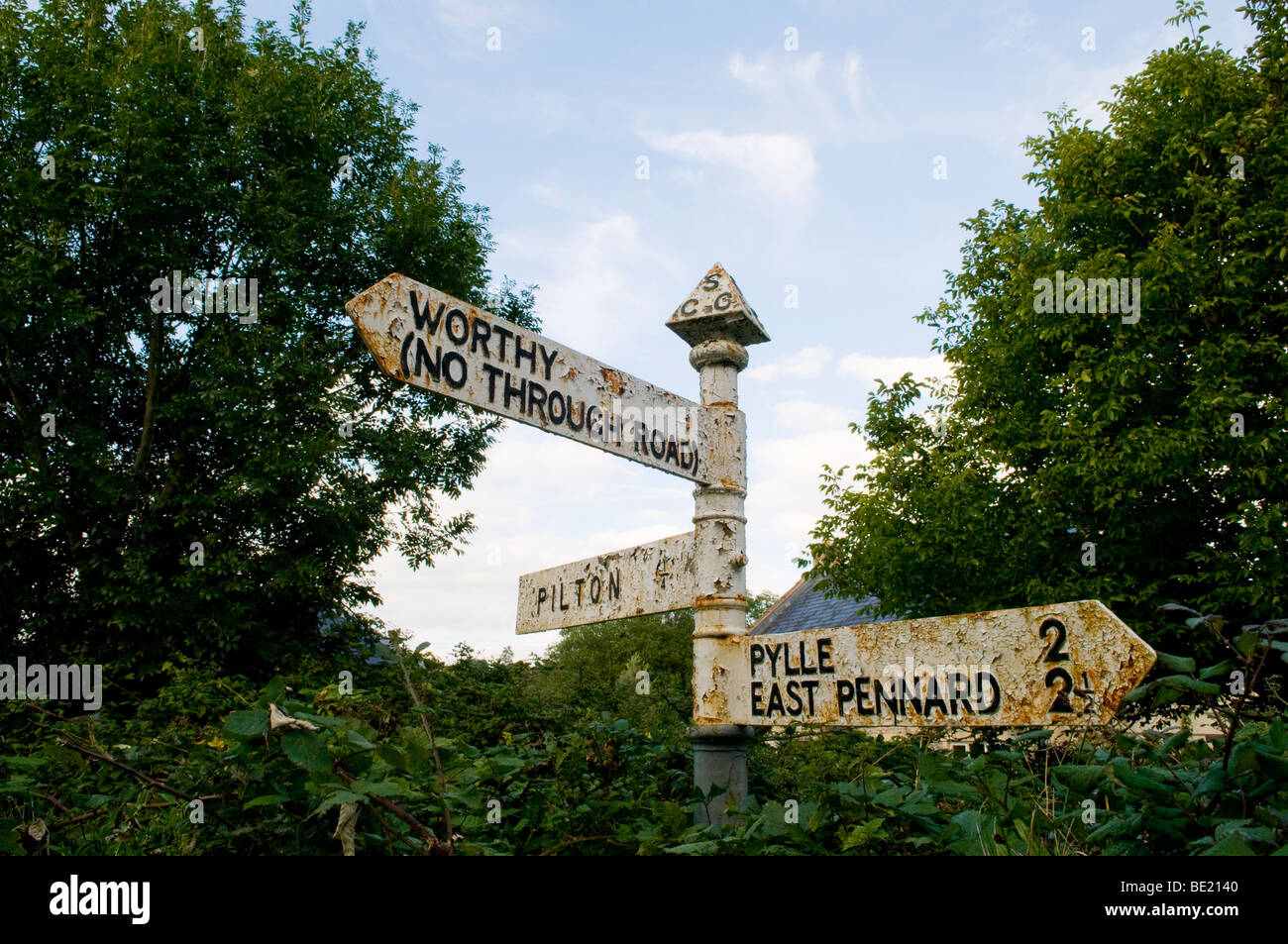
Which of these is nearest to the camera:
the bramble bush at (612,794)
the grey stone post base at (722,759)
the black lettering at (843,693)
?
the bramble bush at (612,794)

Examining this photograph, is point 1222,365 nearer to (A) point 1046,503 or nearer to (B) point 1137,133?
(A) point 1046,503

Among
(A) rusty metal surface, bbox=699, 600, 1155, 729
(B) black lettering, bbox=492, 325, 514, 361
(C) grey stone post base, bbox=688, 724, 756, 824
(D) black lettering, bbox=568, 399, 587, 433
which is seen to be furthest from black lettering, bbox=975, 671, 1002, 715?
(B) black lettering, bbox=492, 325, 514, 361

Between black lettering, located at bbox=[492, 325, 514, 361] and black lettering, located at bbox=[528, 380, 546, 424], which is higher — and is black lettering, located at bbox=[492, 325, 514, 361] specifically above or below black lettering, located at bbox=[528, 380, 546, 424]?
above

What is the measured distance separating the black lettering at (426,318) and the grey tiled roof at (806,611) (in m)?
21.9

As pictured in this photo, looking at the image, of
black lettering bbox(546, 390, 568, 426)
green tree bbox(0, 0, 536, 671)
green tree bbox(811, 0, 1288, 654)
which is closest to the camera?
black lettering bbox(546, 390, 568, 426)

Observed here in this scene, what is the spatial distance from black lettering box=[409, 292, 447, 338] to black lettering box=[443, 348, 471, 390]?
0.06 m

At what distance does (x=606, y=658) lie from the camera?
40.7 m

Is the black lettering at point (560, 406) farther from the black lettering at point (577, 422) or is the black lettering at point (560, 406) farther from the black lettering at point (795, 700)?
the black lettering at point (795, 700)

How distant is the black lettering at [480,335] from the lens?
249 cm

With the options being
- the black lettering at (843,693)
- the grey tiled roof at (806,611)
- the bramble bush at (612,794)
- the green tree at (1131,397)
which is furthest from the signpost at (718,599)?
the grey tiled roof at (806,611)

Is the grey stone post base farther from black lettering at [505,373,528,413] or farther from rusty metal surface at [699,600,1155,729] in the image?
black lettering at [505,373,528,413]

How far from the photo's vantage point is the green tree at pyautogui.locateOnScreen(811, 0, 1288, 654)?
33.8ft

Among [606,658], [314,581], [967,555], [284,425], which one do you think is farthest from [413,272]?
[606,658]
